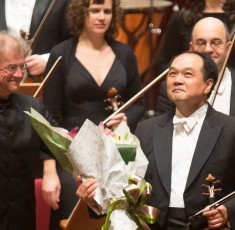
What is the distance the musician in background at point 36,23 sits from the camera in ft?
13.2

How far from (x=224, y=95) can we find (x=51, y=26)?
96 cm

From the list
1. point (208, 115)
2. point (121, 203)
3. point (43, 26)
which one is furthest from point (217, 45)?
point (121, 203)

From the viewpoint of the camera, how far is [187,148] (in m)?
3.17

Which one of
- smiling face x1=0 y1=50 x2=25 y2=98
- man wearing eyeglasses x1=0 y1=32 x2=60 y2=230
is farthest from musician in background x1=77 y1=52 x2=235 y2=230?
smiling face x1=0 y1=50 x2=25 y2=98

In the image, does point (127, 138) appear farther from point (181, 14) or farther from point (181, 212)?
point (181, 14)

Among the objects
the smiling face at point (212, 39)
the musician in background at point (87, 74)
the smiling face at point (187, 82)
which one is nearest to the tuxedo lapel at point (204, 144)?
the smiling face at point (187, 82)

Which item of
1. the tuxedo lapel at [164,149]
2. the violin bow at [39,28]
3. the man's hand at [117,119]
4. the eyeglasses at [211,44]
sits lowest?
the man's hand at [117,119]

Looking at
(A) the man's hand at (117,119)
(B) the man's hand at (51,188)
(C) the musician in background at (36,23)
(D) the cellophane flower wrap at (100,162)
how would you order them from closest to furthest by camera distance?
(D) the cellophane flower wrap at (100,162) < (B) the man's hand at (51,188) < (A) the man's hand at (117,119) < (C) the musician in background at (36,23)

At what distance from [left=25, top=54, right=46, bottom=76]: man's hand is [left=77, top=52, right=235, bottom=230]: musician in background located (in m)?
→ 0.91

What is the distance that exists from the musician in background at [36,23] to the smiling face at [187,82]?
0.95 m

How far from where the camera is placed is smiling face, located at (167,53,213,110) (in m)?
3.20

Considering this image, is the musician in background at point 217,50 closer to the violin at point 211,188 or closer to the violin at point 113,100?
the violin at point 113,100

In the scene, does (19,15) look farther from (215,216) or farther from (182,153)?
(215,216)

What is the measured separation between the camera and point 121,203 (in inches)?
113
